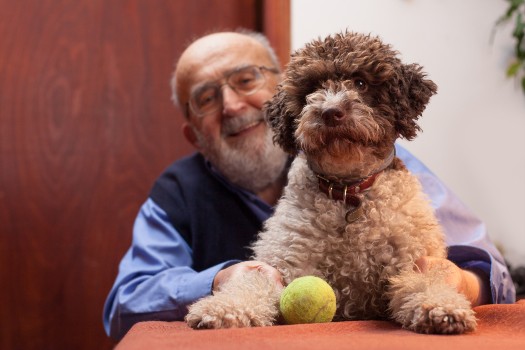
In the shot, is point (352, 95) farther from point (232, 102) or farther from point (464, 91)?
point (464, 91)

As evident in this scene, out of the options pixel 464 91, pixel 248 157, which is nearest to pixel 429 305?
pixel 248 157

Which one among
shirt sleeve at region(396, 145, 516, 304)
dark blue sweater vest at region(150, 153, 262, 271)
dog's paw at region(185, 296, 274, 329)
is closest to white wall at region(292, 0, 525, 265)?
shirt sleeve at region(396, 145, 516, 304)

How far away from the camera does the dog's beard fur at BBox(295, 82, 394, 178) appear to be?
4.68ft

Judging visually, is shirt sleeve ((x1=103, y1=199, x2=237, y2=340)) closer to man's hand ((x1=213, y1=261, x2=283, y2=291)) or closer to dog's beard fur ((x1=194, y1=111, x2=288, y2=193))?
man's hand ((x1=213, y1=261, x2=283, y2=291))

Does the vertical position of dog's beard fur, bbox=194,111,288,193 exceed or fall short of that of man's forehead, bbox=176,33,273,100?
it falls short

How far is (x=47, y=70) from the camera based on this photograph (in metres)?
2.77

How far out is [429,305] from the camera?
129cm

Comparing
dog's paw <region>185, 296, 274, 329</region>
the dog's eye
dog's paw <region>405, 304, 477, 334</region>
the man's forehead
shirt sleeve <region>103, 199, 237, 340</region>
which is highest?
the man's forehead

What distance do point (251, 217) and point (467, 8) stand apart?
1.37 m

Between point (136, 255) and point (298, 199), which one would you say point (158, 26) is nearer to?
point (136, 255)

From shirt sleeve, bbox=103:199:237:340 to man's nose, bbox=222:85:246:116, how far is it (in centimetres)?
39

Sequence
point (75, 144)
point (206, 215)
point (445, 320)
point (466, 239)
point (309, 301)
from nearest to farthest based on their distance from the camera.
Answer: point (445, 320) < point (309, 301) < point (466, 239) < point (206, 215) < point (75, 144)

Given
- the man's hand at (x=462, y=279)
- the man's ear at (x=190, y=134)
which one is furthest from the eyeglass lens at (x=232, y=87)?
the man's hand at (x=462, y=279)

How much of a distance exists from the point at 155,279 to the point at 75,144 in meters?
1.08
